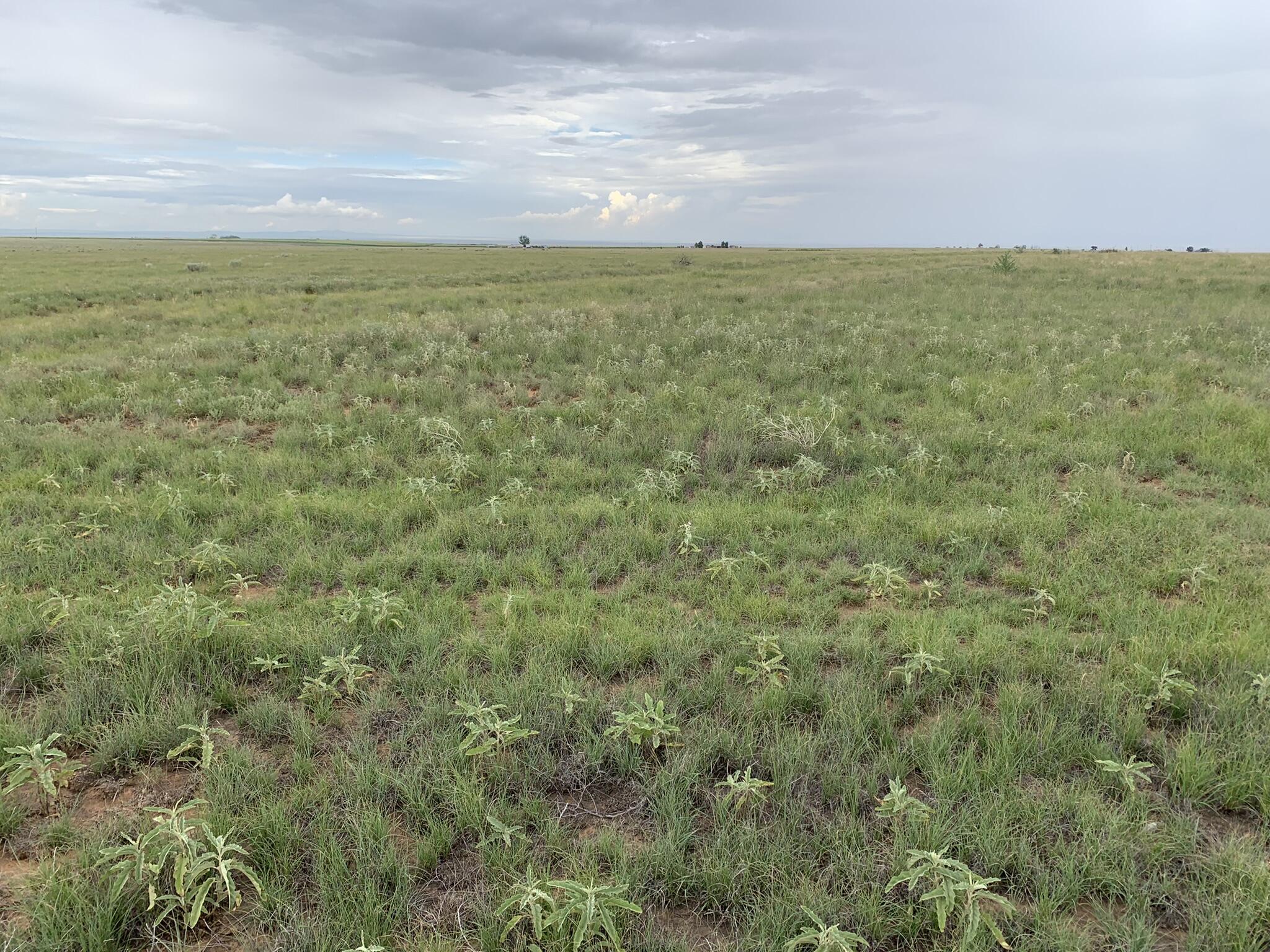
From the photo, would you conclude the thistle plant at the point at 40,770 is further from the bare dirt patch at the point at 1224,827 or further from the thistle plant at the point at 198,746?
the bare dirt patch at the point at 1224,827

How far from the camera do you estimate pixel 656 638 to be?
4566 millimetres

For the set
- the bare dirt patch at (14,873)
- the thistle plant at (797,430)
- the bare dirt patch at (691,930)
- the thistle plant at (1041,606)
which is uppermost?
the thistle plant at (797,430)

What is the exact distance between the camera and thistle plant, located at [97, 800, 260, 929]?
2639 millimetres

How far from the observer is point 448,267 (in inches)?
1832

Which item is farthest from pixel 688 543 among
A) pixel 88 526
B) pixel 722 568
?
pixel 88 526

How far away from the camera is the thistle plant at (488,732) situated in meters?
3.49

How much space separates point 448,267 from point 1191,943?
1963 inches

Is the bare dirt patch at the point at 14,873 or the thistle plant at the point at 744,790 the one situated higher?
the thistle plant at the point at 744,790

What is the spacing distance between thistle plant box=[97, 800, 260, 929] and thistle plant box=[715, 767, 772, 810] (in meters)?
2.16

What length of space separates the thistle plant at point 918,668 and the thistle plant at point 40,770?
4.72 metres

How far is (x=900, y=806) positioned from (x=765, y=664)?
121 cm

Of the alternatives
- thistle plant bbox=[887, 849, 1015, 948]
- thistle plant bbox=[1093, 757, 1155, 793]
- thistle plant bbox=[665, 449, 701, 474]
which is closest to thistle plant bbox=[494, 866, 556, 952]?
thistle plant bbox=[887, 849, 1015, 948]

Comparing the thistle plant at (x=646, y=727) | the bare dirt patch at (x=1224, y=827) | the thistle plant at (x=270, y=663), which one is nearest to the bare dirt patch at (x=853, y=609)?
the thistle plant at (x=646, y=727)

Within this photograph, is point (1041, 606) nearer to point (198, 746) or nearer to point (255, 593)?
point (198, 746)
